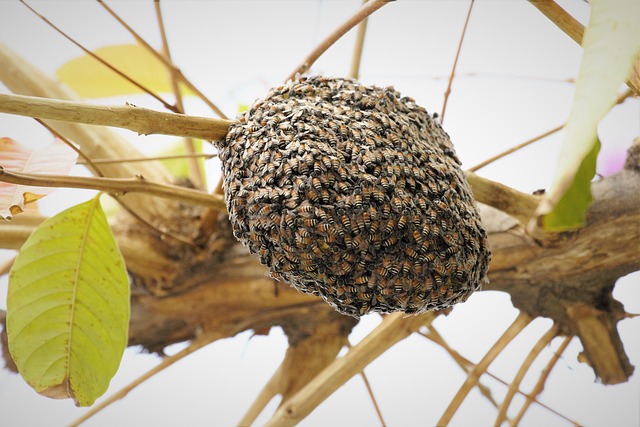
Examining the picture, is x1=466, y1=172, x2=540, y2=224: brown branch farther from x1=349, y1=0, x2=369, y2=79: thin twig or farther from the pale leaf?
the pale leaf

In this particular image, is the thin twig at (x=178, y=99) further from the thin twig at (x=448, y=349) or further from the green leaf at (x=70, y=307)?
the thin twig at (x=448, y=349)

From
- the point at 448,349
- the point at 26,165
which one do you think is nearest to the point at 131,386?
the point at 26,165

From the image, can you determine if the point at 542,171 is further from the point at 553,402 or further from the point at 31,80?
the point at 31,80

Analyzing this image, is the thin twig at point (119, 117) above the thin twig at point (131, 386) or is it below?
above

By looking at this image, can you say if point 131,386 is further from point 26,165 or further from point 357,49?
point 357,49

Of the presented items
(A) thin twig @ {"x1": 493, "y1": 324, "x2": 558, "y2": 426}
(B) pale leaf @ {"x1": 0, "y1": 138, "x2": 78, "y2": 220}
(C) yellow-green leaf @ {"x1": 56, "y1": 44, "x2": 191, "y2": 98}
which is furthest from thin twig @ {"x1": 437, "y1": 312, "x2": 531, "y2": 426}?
(C) yellow-green leaf @ {"x1": 56, "y1": 44, "x2": 191, "y2": 98}

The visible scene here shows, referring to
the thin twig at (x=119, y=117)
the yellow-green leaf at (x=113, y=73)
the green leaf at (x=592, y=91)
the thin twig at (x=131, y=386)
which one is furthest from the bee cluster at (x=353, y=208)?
the yellow-green leaf at (x=113, y=73)
